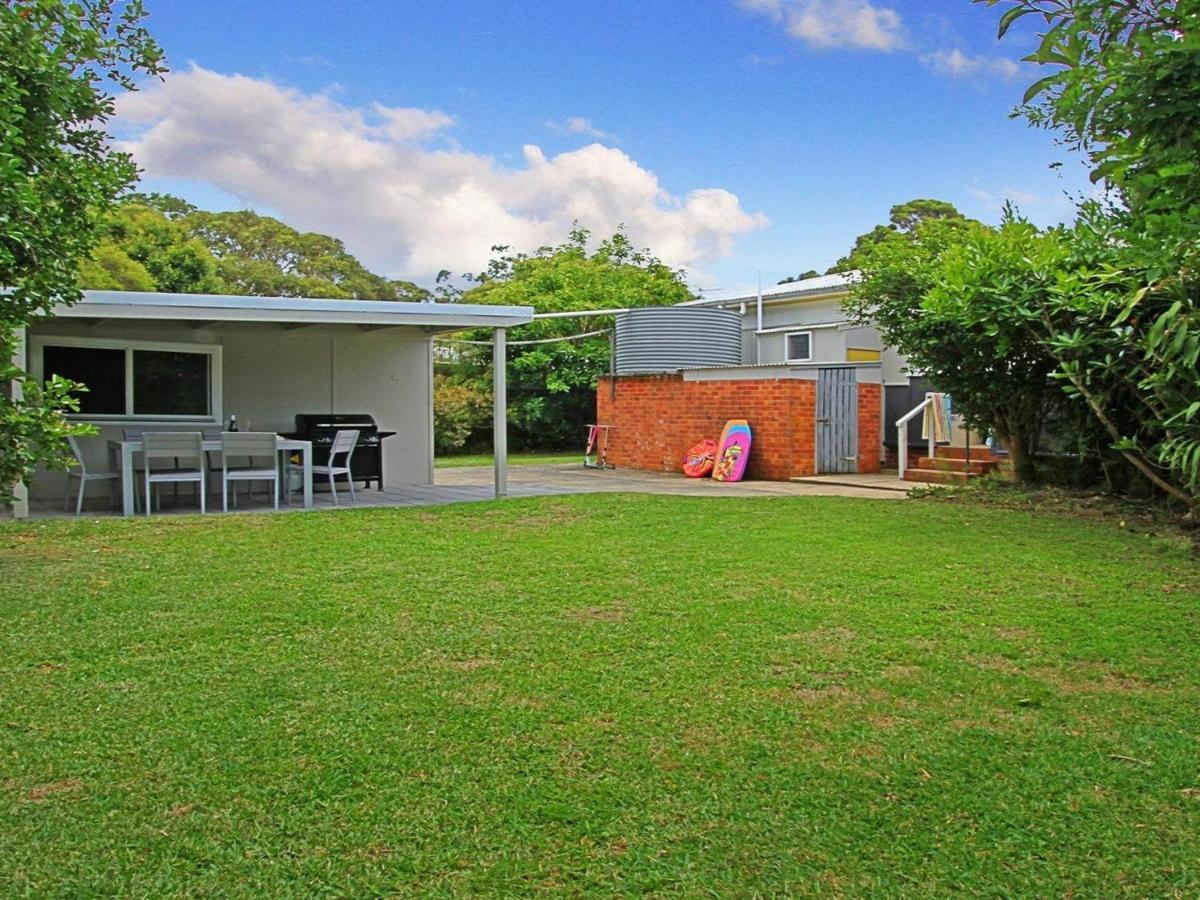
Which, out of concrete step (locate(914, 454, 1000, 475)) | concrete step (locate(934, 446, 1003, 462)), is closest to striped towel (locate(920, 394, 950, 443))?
concrete step (locate(934, 446, 1003, 462))

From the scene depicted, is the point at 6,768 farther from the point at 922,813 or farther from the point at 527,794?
the point at 922,813

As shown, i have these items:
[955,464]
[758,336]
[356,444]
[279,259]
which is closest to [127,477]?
[356,444]

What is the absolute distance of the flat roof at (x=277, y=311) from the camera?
29.6 feet

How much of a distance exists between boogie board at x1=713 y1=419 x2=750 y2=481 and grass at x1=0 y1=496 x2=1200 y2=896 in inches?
320

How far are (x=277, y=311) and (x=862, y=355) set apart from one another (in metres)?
11.9

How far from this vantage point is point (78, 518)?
9125mm

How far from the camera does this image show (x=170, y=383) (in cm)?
1181

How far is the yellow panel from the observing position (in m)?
18.2

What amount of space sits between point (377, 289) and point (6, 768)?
3641cm

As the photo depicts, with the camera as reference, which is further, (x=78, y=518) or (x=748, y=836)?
(x=78, y=518)

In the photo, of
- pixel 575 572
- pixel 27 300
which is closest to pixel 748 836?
pixel 575 572

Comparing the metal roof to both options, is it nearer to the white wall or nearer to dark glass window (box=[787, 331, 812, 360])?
dark glass window (box=[787, 331, 812, 360])

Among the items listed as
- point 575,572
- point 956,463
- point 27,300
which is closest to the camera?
point 27,300

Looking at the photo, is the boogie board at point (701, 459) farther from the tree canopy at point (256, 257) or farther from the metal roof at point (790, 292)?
the tree canopy at point (256, 257)
